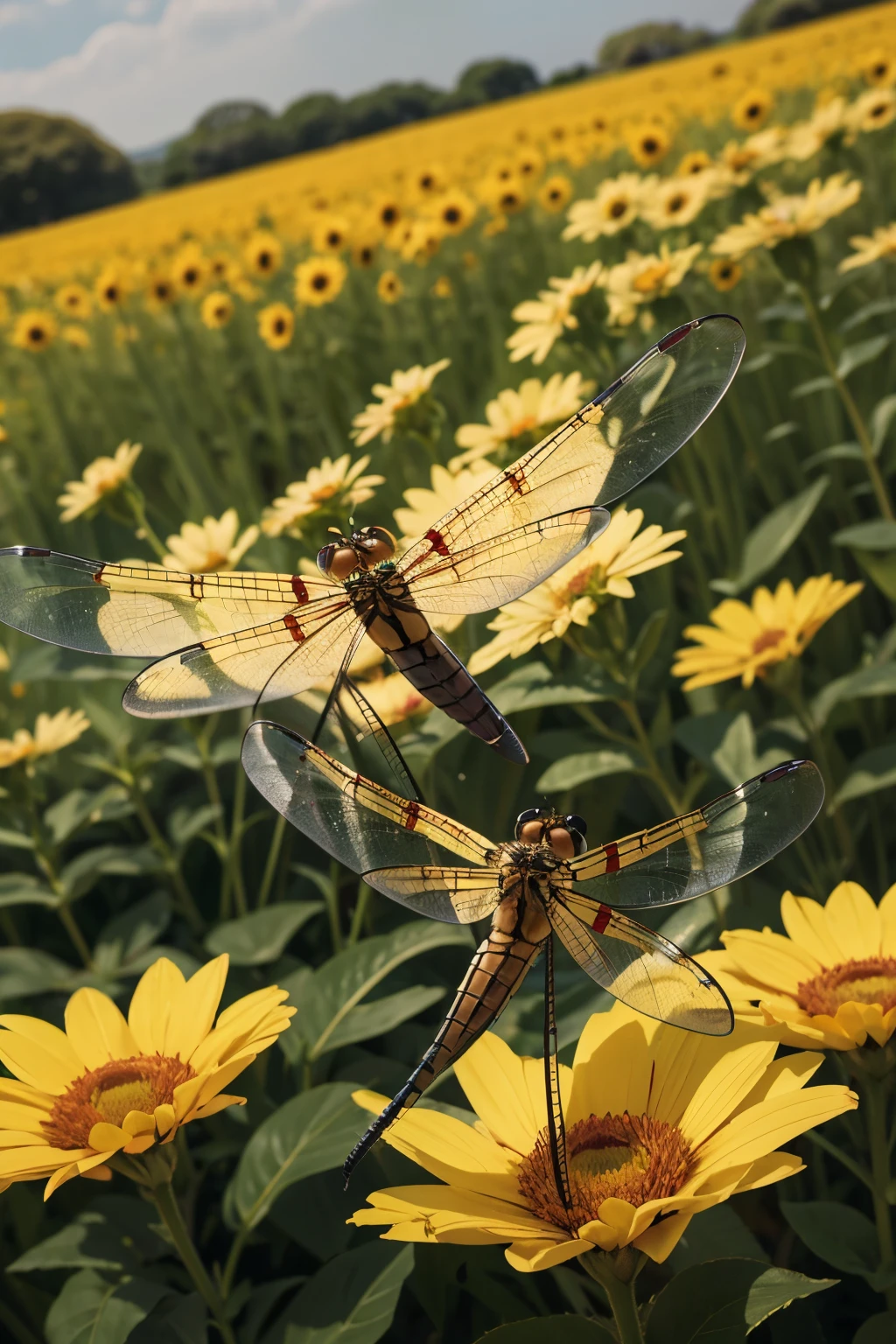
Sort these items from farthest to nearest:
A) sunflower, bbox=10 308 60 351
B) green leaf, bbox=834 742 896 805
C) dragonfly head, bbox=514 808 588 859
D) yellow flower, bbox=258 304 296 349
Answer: sunflower, bbox=10 308 60 351
yellow flower, bbox=258 304 296 349
green leaf, bbox=834 742 896 805
dragonfly head, bbox=514 808 588 859

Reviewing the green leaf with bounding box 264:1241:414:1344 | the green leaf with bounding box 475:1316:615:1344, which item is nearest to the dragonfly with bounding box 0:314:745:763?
the green leaf with bounding box 475:1316:615:1344

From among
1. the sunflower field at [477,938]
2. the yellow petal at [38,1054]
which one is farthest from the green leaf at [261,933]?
the yellow petal at [38,1054]

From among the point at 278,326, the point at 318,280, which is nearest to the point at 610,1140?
the point at 278,326

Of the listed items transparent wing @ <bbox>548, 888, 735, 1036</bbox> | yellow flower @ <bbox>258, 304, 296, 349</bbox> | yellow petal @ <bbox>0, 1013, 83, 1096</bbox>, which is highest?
yellow flower @ <bbox>258, 304, 296, 349</bbox>

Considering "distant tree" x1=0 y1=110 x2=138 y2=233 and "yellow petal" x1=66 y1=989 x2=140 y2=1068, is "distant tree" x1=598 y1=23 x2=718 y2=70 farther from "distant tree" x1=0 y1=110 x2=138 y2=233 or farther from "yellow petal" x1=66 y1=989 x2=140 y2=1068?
"yellow petal" x1=66 y1=989 x2=140 y2=1068

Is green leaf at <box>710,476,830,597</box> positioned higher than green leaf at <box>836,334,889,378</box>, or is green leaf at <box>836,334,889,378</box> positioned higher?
green leaf at <box>836,334,889,378</box>

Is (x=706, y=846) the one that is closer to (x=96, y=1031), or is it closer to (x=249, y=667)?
(x=249, y=667)
